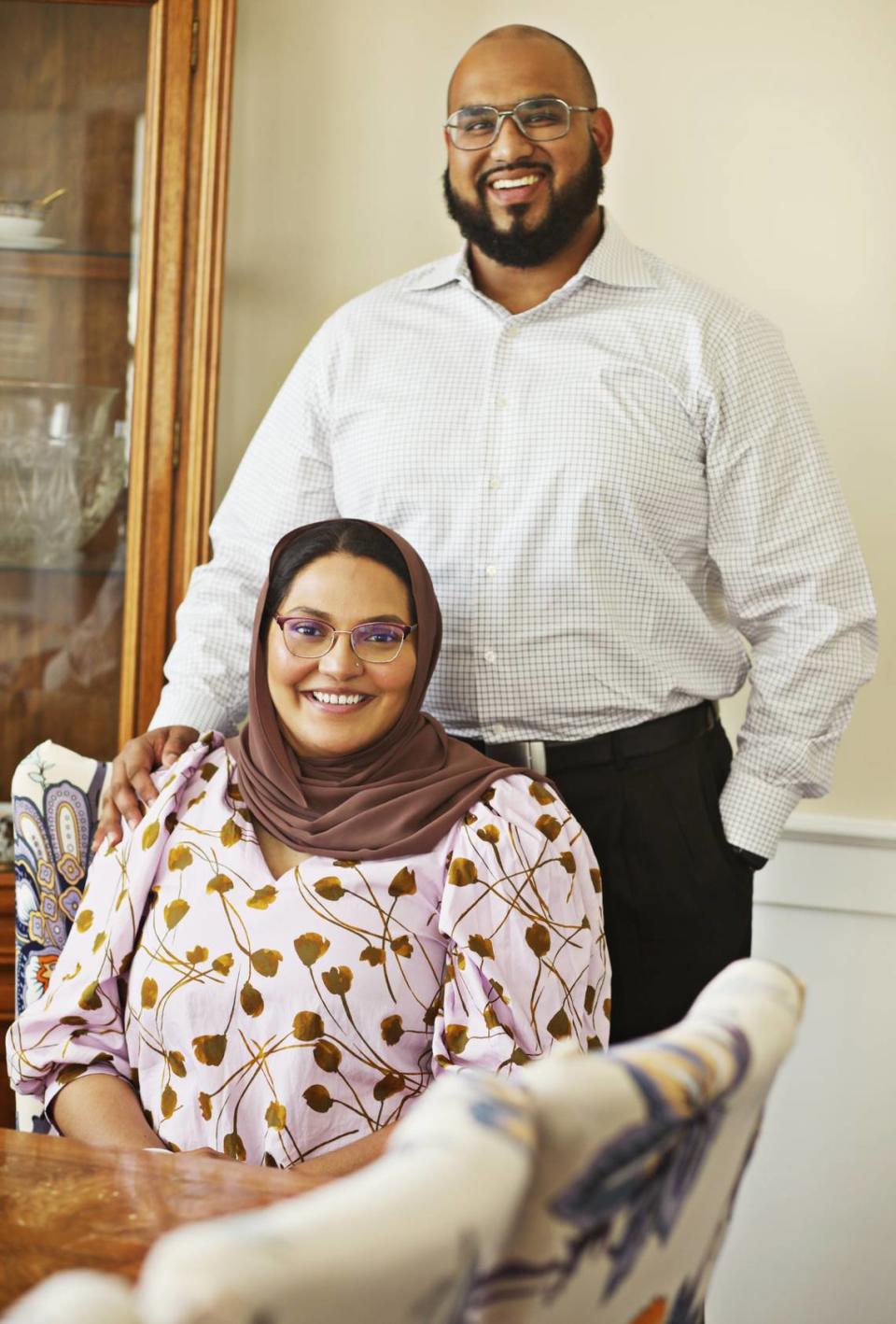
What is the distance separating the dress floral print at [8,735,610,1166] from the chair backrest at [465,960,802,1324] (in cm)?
81

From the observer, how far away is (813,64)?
230cm

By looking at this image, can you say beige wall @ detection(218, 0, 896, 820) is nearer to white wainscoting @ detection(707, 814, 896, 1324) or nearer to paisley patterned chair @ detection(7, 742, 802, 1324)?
white wainscoting @ detection(707, 814, 896, 1324)

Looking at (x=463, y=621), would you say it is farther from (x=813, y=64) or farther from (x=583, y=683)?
(x=813, y=64)

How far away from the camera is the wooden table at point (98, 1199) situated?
90cm

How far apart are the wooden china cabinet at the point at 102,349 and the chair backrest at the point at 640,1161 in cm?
169

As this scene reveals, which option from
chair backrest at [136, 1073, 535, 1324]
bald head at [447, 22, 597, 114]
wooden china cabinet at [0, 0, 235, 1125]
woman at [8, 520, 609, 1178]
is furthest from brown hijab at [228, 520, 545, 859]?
chair backrest at [136, 1073, 535, 1324]

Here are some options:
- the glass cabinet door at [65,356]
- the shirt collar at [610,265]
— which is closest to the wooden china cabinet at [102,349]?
the glass cabinet door at [65,356]

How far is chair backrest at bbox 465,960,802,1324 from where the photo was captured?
0.50 metres

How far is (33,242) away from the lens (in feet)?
7.39

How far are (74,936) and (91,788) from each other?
8.8 inches

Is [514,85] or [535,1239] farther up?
[514,85]

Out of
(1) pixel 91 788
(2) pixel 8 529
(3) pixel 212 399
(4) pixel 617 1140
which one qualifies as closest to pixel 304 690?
(1) pixel 91 788

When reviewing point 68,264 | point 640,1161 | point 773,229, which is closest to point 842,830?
point 773,229

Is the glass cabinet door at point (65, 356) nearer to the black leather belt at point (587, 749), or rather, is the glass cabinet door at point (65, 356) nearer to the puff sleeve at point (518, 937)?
the black leather belt at point (587, 749)
